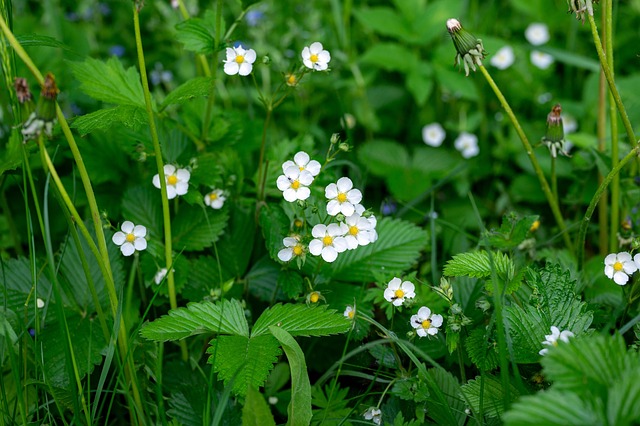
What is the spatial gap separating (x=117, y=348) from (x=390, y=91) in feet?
6.57

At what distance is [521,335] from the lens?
166 cm

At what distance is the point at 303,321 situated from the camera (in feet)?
5.62

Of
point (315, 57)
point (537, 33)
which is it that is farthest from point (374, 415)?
point (537, 33)

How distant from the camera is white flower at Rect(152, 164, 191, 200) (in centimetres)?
207

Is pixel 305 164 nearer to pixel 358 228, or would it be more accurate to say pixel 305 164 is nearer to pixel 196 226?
pixel 358 228

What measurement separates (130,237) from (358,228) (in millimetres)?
649

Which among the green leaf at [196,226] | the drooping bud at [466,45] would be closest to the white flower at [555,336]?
the drooping bud at [466,45]

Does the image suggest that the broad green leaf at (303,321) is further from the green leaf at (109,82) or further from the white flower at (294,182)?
the green leaf at (109,82)

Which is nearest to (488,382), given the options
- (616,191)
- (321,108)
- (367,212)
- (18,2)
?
(367,212)

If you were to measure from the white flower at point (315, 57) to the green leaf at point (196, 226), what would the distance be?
53 centimetres

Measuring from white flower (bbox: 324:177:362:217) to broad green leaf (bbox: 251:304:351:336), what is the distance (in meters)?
0.25

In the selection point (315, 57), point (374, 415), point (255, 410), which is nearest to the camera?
point (255, 410)

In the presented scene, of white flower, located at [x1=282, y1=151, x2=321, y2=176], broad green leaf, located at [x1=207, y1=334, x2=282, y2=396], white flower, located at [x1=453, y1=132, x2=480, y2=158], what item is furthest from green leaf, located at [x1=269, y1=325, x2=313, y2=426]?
white flower, located at [x1=453, y1=132, x2=480, y2=158]

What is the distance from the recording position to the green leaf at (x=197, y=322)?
1.67 meters
